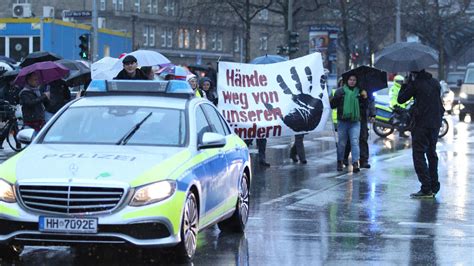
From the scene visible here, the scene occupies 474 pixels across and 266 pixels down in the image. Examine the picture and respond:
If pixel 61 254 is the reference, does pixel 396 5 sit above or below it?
above

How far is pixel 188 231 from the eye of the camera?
8.61 meters

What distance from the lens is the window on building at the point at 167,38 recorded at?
303 ft

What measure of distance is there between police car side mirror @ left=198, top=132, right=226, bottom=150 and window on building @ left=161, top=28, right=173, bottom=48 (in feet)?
275

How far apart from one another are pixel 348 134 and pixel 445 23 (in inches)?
1895

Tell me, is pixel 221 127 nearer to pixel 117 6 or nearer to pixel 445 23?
pixel 445 23

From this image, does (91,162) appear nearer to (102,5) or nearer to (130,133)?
(130,133)

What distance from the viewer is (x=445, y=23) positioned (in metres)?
64.2

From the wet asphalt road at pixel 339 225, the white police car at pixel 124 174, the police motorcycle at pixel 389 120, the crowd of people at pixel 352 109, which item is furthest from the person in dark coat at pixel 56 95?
the police motorcycle at pixel 389 120

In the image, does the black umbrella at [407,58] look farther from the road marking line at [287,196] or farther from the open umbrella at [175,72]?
the open umbrella at [175,72]

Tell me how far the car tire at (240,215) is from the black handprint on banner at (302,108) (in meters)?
7.85

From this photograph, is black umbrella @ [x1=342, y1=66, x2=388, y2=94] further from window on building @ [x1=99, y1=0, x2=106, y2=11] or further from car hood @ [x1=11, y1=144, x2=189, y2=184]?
window on building @ [x1=99, y1=0, x2=106, y2=11]

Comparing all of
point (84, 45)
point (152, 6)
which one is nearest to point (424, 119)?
point (84, 45)

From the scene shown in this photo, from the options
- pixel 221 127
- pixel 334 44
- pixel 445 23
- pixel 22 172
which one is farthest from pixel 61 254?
pixel 445 23

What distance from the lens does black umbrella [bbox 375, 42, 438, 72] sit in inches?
574
